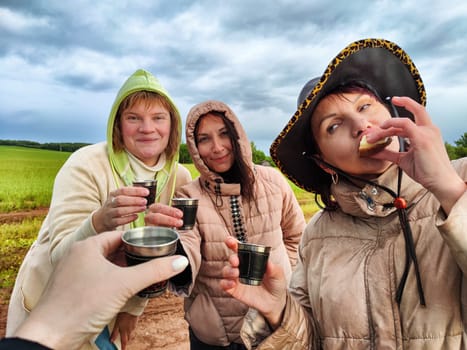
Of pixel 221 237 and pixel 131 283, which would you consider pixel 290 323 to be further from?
pixel 221 237

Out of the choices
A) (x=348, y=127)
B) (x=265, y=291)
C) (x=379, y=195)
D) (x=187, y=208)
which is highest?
(x=348, y=127)

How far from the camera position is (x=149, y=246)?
1710mm

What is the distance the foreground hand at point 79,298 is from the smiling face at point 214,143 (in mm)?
2124

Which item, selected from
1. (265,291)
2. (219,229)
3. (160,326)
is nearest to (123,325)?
(219,229)

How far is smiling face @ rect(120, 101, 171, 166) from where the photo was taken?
11.0 ft

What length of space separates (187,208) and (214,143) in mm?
974

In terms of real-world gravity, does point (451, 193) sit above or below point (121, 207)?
above

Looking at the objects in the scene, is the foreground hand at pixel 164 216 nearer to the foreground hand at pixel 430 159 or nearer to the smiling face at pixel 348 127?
the smiling face at pixel 348 127

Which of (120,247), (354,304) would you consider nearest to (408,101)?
(354,304)

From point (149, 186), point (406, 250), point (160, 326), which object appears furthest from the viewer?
point (160, 326)

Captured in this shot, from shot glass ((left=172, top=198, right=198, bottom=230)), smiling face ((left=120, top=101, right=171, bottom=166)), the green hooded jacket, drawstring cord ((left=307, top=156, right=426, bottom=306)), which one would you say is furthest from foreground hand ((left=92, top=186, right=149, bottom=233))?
drawstring cord ((left=307, top=156, right=426, bottom=306))

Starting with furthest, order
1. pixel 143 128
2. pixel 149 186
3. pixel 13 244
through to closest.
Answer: pixel 13 244 → pixel 143 128 → pixel 149 186

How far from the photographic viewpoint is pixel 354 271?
203 cm

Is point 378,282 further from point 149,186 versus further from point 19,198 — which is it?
point 19,198
